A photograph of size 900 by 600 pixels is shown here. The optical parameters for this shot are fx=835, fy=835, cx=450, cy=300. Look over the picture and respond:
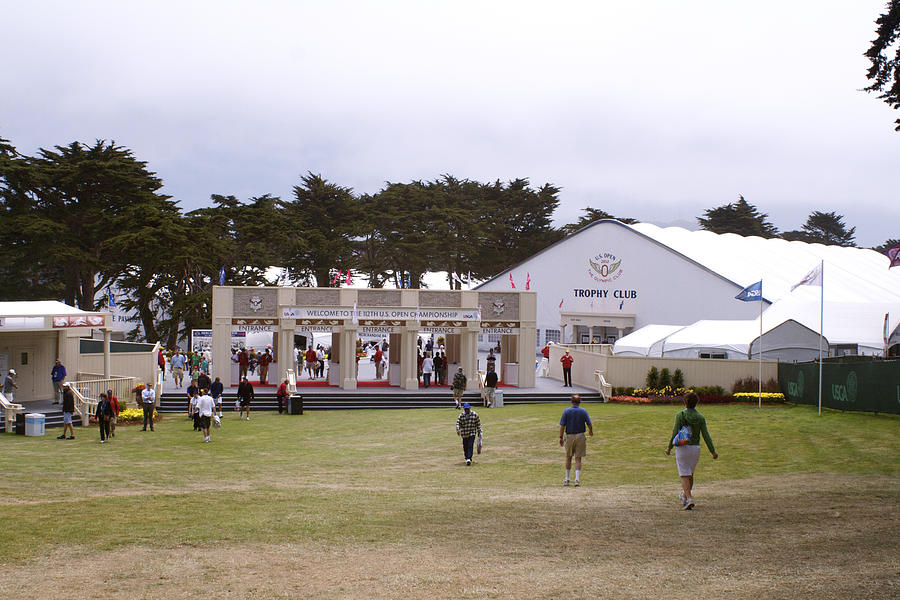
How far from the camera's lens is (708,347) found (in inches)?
1499

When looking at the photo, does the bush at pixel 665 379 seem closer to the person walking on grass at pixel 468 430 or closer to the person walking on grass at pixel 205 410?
the person walking on grass at pixel 468 430

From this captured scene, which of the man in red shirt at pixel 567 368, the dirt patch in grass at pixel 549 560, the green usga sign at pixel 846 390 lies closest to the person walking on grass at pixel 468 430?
the dirt patch in grass at pixel 549 560

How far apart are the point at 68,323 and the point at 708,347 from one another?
2665cm

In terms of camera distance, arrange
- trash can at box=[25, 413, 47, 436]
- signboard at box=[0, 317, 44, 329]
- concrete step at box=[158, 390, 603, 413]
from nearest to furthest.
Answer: trash can at box=[25, 413, 47, 436], signboard at box=[0, 317, 44, 329], concrete step at box=[158, 390, 603, 413]

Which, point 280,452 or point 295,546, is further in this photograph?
point 280,452

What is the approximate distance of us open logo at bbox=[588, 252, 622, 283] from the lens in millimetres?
59125

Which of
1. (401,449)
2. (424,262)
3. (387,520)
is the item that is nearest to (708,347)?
(401,449)

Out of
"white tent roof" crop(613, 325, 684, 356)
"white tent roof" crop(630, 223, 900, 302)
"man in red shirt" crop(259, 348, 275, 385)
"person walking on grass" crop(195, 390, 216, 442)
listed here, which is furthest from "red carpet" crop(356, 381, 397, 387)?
"white tent roof" crop(630, 223, 900, 302)

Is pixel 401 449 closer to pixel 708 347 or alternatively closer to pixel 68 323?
pixel 68 323

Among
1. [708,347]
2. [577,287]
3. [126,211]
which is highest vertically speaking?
[126,211]

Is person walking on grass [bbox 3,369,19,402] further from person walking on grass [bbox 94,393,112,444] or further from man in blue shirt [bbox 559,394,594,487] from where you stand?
man in blue shirt [bbox 559,394,594,487]

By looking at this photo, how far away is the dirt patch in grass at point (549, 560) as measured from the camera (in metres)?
8.59

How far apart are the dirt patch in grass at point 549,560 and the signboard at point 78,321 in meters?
20.4

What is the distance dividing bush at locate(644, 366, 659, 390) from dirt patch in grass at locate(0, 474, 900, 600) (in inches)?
868
